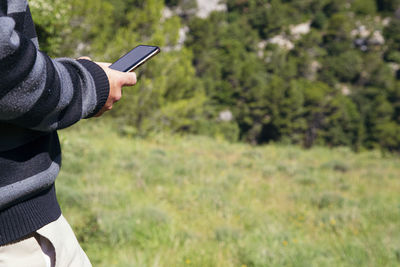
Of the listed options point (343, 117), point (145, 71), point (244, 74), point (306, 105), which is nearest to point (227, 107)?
point (244, 74)

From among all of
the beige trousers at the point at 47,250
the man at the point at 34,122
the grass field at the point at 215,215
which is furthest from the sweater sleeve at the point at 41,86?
the grass field at the point at 215,215

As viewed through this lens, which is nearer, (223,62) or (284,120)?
(284,120)

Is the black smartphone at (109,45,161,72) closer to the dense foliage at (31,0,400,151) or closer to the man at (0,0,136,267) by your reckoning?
the man at (0,0,136,267)

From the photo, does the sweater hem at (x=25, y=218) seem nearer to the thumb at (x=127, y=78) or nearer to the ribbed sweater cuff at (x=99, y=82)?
the ribbed sweater cuff at (x=99, y=82)

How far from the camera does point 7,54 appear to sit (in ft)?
2.48

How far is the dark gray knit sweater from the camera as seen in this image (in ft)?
2.58

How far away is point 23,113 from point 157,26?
19336 mm

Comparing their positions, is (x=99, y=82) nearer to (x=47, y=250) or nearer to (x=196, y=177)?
(x=47, y=250)

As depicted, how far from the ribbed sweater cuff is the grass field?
188 centimetres

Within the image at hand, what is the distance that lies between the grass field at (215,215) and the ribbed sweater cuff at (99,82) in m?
1.88


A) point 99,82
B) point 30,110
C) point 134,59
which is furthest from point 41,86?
point 134,59

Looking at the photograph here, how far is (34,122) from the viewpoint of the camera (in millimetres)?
858

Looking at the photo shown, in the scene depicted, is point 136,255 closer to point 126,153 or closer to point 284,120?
point 126,153

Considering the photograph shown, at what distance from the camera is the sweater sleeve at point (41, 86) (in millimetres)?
772
